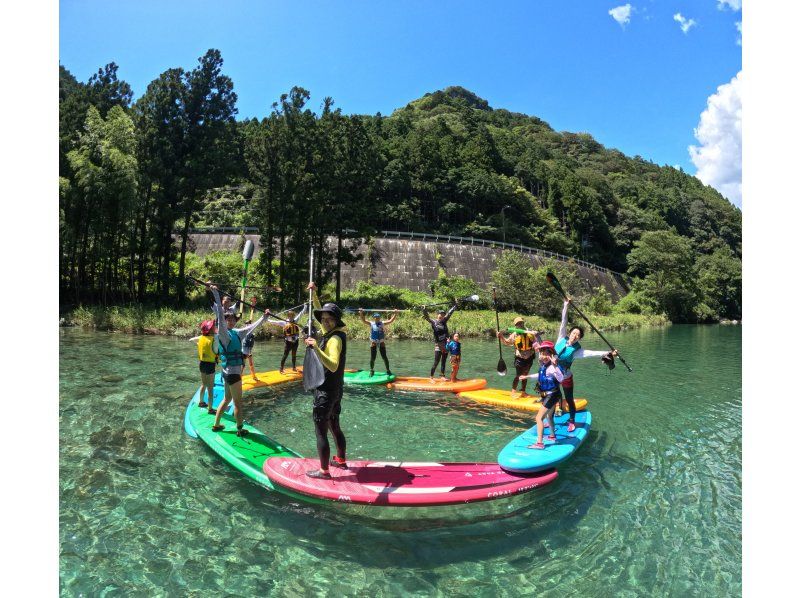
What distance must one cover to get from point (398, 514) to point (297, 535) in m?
1.28

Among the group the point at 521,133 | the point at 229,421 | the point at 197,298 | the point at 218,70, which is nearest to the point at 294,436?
the point at 229,421

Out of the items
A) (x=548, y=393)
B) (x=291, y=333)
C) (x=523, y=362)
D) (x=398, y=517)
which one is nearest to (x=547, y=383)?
(x=548, y=393)

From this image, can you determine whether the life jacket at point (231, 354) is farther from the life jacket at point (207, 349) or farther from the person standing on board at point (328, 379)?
the person standing on board at point (328, 379)

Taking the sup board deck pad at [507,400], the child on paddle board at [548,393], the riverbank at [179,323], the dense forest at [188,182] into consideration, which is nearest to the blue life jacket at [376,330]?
the sup board deck pad at [507,400]

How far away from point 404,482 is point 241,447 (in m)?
2.79

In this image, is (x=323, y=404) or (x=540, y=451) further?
(x=540, y=451)

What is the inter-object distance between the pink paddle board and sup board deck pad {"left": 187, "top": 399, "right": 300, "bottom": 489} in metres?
0.26

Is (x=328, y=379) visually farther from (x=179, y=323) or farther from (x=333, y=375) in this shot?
(x=179, y=323)

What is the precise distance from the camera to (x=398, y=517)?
5941mm

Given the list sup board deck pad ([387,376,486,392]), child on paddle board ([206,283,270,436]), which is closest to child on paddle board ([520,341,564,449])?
sup board deck pad ([387,376,486,392])

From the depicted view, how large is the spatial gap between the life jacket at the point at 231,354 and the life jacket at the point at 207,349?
808 mm

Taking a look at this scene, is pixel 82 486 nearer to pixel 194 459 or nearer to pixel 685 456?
pixel 194 459

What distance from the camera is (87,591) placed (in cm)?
442

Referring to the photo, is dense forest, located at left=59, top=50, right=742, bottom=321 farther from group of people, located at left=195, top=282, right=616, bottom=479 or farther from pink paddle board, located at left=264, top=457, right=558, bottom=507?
pink paddle board, located at left=264, top=457, right=558, bottom=507
